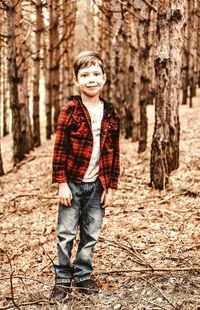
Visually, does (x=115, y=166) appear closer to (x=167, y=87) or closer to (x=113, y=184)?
(x=113, y=184)

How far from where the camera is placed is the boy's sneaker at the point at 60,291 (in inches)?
139

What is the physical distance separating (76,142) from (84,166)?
22 centimetres

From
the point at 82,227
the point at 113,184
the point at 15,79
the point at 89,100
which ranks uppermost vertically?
the point at 15,79

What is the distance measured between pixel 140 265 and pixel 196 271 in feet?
1.95

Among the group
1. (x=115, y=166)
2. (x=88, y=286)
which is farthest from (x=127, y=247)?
(x=115, y=166)

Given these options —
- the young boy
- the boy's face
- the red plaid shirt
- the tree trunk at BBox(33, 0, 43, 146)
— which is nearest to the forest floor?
the young boy

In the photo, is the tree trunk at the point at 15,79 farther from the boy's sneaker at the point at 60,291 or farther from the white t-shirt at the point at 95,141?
the boy's sneaker at the point at 60,291

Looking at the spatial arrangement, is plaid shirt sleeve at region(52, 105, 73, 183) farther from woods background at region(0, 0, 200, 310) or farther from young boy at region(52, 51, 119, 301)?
woods background at region(0, 0, 200, 310)

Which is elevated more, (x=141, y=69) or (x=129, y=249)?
(x=141, y=69)

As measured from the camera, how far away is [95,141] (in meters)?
3.42

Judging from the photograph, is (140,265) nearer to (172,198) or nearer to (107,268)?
(107,268)

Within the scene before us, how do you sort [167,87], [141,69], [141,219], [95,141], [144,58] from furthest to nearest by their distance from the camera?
1. [141,69]
2. [144,58]
3. [167,87]
4. [141,219]
5. [95,141]

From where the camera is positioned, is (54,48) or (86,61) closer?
(86,61)

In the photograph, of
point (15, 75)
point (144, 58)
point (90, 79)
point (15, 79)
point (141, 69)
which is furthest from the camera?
point (15, 79)
